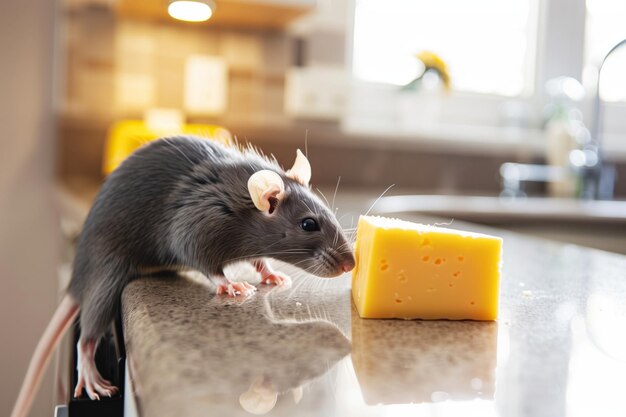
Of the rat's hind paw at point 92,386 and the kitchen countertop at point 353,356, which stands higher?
the kitchen countertop at point 353,356

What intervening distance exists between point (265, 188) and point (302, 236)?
83mm

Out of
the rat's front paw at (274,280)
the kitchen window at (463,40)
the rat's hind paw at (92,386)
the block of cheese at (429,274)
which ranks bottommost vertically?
the rat's hind paw at (92,386)

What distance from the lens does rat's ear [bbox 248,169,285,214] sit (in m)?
0.74

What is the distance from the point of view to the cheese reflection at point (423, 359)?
17.7 inches

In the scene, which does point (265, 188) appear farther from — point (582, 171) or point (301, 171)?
point (582, 171)

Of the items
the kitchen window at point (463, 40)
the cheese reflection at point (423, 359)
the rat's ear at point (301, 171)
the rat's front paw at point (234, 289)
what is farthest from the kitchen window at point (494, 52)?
the cheese reflection at point (423, 359)

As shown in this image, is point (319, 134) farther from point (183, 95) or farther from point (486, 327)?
point (486, 327)

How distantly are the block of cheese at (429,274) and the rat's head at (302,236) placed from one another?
4.2 inches

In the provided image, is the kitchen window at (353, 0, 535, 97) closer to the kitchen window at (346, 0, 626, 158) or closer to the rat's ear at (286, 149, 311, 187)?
the kitchen window at (346, 0, 626, 158)

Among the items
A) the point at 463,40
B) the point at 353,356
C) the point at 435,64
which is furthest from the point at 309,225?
the point at 463,40

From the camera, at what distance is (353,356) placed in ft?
1.72

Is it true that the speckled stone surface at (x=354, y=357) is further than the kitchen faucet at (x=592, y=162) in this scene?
No

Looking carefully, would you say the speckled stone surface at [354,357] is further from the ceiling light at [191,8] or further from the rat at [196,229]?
the ceiling light at [191,8]

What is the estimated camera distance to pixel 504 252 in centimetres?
121
